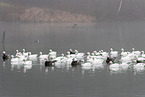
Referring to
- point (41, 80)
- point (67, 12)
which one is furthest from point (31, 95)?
point (67, 12)

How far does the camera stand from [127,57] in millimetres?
44469

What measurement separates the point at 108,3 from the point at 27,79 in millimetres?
140392

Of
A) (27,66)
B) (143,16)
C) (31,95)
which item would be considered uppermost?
(143,16)

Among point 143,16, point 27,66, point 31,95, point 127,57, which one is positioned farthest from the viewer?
point 143,16

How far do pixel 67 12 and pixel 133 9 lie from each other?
2662 centimetres

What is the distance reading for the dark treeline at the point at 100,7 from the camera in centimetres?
16323

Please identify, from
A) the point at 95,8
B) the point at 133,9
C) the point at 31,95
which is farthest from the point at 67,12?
the point at 31,95

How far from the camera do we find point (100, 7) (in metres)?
174

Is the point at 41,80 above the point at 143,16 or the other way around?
the other way around

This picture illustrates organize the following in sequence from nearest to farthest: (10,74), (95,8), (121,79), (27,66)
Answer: (121,79), (10,74), (27,66), (95,8)

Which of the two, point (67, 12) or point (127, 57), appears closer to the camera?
point (127, 57)

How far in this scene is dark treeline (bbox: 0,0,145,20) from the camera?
163m

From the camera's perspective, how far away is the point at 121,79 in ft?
115

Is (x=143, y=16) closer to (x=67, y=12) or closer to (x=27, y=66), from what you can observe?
(x=67, y=12)
